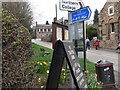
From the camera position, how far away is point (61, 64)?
9.64 ft

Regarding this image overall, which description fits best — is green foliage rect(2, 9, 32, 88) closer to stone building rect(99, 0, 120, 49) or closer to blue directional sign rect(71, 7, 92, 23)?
blue directional sign rect(71, 7, 92, 23)

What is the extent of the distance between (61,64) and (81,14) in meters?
1.92

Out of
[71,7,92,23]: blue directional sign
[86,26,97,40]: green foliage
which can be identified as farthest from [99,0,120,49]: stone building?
[71,7,92,23]: blue directional sign

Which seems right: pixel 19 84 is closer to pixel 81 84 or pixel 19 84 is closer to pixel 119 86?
pixel 81 84

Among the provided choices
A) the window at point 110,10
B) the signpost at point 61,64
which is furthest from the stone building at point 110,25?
the signpost at point 61,64

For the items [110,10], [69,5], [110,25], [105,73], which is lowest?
[105,73]

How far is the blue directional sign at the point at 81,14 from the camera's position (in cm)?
450

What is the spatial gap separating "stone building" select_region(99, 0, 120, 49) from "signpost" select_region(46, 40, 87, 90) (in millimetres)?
24929

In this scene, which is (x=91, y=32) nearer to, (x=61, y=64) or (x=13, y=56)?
(x=13, y=56)

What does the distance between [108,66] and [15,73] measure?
305cm

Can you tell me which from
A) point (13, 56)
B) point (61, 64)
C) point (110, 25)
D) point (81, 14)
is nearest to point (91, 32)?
point (110, 25)

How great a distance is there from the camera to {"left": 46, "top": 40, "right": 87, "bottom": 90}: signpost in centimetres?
288

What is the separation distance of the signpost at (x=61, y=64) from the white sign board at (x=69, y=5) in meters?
1.42

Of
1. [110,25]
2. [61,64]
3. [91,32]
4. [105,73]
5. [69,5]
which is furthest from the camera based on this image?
[91,32]
